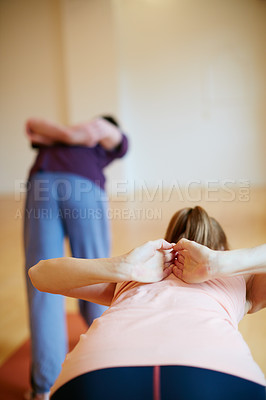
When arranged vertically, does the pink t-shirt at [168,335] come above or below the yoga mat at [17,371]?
above

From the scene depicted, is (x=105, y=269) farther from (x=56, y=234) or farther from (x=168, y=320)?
(x=56, y=234)

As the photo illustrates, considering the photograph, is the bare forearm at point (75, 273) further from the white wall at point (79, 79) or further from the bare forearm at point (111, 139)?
the white wall at point (79, 79)

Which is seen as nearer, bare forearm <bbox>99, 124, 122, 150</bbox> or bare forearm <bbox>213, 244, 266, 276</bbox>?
bare forearm <bbox>213, 244, 266, 276</bbox>

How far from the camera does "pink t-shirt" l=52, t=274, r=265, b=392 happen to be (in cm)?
40

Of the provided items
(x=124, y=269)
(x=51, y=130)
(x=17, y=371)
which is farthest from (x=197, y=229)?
(x=17, y=371)

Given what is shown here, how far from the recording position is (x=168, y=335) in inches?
16.4

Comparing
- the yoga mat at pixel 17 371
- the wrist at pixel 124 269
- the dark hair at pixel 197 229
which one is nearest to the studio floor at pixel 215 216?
the dark hair at pixel 197 229

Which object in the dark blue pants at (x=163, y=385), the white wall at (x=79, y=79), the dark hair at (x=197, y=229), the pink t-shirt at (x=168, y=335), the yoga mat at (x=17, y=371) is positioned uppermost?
the white wall at (x=79, y=79)

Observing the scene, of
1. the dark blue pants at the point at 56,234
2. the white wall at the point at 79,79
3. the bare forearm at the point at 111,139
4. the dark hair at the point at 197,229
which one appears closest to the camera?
the dark hair at the point at 197,229

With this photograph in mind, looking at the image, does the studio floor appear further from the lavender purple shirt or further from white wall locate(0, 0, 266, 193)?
white wall locate(0, 0, 266, 193)

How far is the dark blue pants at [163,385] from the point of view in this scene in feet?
1.26

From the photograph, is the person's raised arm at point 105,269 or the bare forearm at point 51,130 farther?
the bare forearm at point 51,130

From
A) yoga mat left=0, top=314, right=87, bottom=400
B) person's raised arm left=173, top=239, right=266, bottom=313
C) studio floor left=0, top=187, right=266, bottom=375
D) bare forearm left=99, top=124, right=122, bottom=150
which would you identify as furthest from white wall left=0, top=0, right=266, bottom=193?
person's raised arm left=173, top=239, right=266, bottom=313

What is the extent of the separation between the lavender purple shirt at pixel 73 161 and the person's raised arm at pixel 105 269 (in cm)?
48
